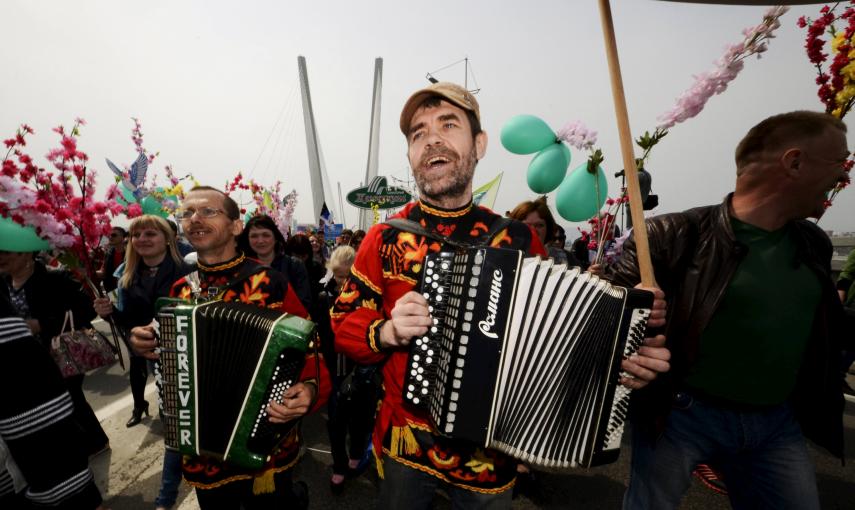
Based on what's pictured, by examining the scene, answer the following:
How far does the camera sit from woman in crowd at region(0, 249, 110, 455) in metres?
2.73

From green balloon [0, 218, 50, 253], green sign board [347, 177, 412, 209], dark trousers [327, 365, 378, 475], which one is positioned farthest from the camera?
green sign board [347, 177, 412, 209]

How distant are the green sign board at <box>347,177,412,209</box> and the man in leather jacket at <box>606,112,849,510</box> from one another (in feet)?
Result: 48.1

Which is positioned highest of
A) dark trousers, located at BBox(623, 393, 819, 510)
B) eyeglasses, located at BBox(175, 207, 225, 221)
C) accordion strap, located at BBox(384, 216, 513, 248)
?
accordion strap, located at BBox(384, 216, 513, 248)

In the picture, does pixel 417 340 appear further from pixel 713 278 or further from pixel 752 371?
pixel 752 371

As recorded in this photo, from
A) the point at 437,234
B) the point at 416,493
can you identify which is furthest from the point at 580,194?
the point at 416,493

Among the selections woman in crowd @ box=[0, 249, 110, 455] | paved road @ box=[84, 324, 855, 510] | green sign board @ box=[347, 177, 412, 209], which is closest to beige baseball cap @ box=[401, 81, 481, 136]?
paved road @ box=[84, 324, 855, 510]

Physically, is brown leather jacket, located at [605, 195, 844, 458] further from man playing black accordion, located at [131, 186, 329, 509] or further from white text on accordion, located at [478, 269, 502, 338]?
man playing black accordion, located at [131, 186, 329, 509]

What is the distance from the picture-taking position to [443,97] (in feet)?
5.36

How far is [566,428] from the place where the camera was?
4.32 feet

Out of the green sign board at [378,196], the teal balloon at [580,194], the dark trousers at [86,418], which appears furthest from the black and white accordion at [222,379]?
the green sign board at [378,196]

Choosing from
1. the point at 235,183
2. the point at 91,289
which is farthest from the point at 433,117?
the point at 235,183

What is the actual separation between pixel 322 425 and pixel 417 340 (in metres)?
3.19

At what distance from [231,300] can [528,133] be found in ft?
13.5

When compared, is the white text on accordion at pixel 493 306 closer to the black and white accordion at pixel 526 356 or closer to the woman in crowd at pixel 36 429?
the black and white accordion at pixel 526 356
